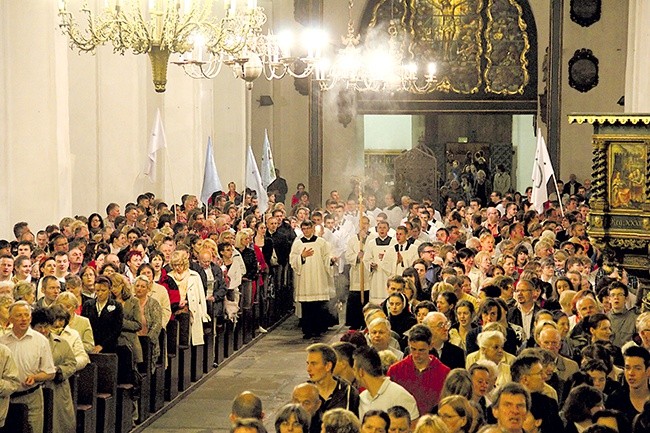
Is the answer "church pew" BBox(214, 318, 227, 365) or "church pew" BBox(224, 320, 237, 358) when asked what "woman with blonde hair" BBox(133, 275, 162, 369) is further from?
"church pew" BBox(224, 320, 237, 358)

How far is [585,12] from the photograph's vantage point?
32719 millimetres

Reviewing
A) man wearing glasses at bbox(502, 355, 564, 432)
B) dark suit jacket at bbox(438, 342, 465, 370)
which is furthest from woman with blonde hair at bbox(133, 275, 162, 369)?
man wearing glasses at bbox(502, 355, 564, 432)

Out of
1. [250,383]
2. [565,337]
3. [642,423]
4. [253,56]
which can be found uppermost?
[253,56]

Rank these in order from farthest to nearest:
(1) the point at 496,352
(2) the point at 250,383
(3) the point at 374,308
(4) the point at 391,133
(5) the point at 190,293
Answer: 1. (4) the point at 391,133
2. (2) the point at 250,383
3. (5) the point at 190,293
4. (3) the point at 374,308
5. (1) the point at 496,352

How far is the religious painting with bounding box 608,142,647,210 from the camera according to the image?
13508mm

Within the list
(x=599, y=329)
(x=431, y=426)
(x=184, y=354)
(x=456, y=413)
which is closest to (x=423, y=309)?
(x=599, y=329)

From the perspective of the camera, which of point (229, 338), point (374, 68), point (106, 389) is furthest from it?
point (374, 68)

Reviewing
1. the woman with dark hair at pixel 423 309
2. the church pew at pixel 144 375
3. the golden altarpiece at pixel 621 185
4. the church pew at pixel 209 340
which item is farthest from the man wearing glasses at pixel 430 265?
the woman with dark hair at pixel 423 309

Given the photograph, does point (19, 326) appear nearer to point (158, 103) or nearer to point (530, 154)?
point (158, 103)

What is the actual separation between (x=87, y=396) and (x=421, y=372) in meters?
3.79

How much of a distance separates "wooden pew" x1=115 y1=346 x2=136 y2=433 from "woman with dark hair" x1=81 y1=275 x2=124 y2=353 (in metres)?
0.16

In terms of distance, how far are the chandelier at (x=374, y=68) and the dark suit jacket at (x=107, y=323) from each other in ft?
27.5

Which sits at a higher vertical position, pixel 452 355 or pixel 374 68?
pixel 374 68

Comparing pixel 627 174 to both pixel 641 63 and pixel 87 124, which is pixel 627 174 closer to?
pixel 641 63
